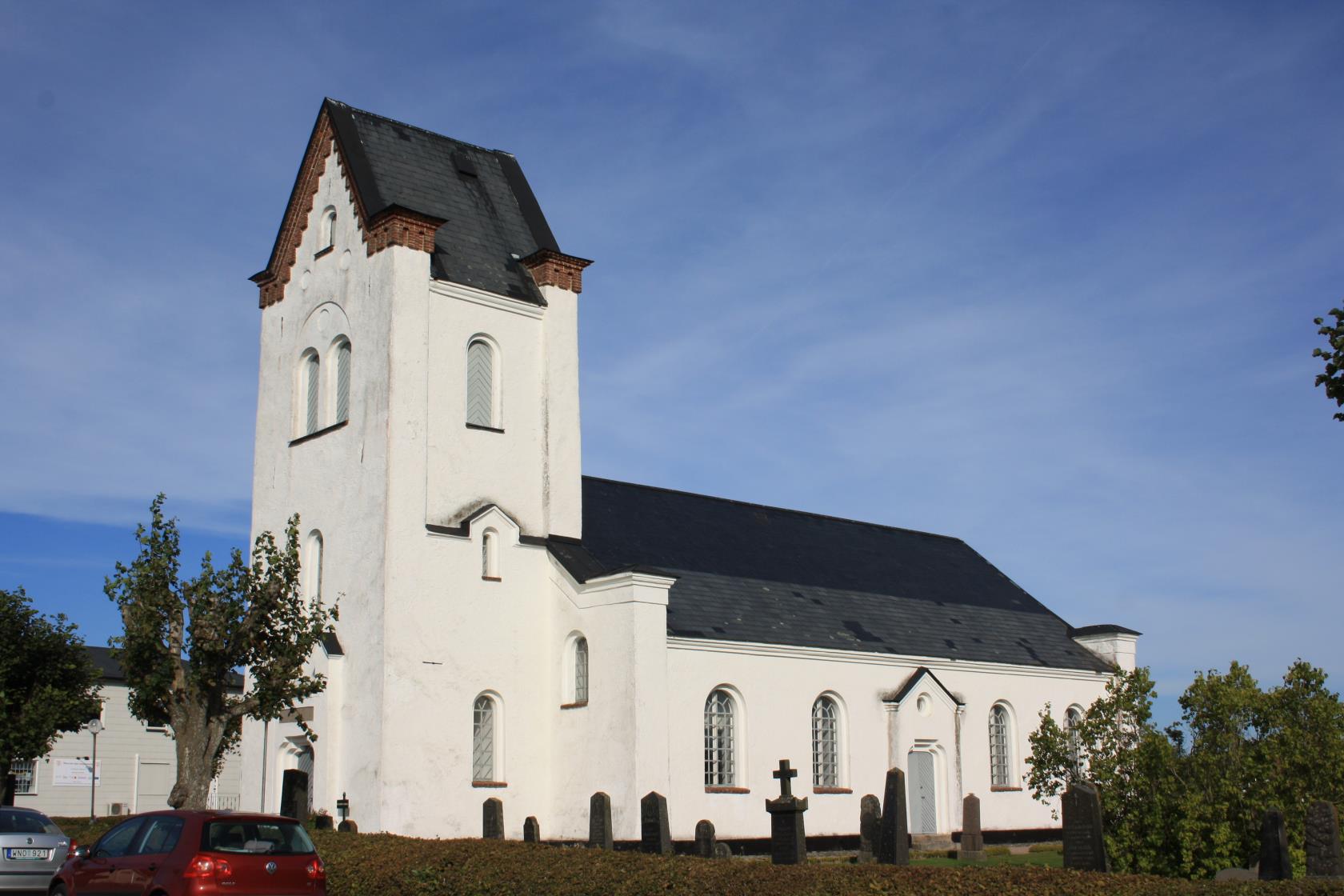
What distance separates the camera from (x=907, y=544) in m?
43.2

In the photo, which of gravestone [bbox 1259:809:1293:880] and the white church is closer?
gravestone [bbox 1259:809:1293:880]

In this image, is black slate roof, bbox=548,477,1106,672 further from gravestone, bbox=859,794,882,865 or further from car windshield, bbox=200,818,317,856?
car windshield, bbox=200,818,317,856

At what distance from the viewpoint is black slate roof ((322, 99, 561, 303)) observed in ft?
102

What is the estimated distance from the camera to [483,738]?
94.8 ft

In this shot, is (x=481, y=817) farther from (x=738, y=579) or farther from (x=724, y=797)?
(x=738, y=579)

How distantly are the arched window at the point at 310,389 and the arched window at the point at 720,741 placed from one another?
1178 centimetres

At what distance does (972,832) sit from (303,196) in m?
23.3

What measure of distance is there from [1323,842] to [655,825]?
10.6 metres

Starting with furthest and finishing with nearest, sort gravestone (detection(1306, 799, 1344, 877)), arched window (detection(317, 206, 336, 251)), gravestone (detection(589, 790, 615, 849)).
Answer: arched window (detection(317, 206, 336, 251)), gravestone (detection(589, 790, 615, 849)), gravestone (detection(1306, 799, 1344, 877))

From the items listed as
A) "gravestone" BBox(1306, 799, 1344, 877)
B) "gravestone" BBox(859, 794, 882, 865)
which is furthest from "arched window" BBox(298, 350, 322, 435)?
"gravestone" BBox(1306, 799, 1344, 877)

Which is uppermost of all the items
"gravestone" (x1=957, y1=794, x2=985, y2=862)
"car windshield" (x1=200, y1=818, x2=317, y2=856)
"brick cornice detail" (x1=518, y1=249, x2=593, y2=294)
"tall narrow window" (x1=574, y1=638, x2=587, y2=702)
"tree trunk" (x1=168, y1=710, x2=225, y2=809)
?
"brick cornice detail" (x1=518, y1=249, x2=593, y2=294)

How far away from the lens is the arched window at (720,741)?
98.9 ft

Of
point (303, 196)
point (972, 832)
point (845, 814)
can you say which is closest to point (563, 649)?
point (845, 814)

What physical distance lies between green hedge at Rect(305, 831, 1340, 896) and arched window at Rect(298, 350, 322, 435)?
12586 millimetres
